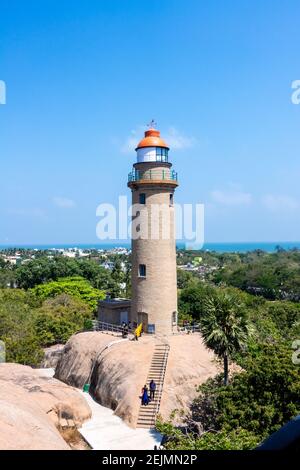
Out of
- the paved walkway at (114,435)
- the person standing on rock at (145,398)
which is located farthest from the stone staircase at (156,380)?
the paved walkway at (114,435)

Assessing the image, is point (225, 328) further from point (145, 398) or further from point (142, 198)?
point (142, 198)

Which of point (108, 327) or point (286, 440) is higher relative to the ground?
point (286, 440)

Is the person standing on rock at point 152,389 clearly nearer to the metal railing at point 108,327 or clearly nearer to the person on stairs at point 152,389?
the person on stairs at point 152,389

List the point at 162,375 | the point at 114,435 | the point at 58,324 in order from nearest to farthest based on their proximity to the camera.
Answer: the point at 114,435
the point at 162,375
the point at 58,324

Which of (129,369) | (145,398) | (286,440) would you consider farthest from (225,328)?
(286,440)

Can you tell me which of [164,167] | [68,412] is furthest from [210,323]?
[164,167]

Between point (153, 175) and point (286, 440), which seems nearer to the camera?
point (286, 440)

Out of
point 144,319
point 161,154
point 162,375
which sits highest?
point 161,154
